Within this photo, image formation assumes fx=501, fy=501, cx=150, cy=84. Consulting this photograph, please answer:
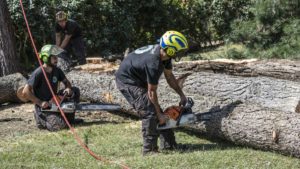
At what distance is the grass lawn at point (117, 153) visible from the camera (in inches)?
245

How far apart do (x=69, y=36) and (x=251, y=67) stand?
4.78 meters

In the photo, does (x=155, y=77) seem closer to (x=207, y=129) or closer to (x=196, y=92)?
(x=207, y=129)

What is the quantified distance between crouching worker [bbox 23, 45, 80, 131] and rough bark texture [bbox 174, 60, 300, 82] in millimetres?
2345

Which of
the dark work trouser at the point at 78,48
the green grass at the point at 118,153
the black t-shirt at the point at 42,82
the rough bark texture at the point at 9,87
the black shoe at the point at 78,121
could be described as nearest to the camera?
the green grass at the point at 118,153

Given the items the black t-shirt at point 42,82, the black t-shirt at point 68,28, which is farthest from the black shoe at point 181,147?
the black t-shirt at point 68,28

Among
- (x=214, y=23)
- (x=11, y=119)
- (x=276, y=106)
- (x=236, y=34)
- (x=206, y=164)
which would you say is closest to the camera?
(x=206, y=164)

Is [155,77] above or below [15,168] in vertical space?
above

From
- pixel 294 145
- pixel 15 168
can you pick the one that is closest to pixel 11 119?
pixel 15 168

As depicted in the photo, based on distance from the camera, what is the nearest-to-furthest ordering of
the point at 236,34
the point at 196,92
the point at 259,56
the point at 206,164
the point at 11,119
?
1. the point at 206,164
2. the point at 196,92
3. the point at 11,119
4. the point at 259,56
5. the point at 236,34

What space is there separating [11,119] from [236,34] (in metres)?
6.05

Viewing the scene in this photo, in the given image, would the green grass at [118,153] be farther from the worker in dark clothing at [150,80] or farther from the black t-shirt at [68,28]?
the black t-shirt at [68,28]

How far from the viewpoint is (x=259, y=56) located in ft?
38.6

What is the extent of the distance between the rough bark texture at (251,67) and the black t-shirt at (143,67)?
7.82 feet

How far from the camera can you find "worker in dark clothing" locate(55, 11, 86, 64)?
11602 millimetres
